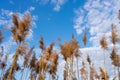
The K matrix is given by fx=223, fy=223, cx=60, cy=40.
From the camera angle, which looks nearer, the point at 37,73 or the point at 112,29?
the point at 112,29

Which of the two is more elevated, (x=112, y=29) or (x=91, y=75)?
(x=112, y=29)

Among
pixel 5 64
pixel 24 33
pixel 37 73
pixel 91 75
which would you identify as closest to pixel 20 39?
pixel 24 33

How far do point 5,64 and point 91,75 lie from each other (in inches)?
523

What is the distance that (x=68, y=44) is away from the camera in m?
22.0

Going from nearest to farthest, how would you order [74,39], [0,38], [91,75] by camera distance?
[0,38]
[74,39]
[91,75]

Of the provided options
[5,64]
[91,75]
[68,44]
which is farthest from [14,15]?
[91,75]

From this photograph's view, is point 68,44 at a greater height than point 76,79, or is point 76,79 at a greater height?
point 68,44

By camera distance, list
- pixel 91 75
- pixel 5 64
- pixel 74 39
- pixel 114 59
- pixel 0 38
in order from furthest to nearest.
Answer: pixel 91 75 < pixel 114 59 < pixel 5 64 < pixel 74 39 < pixel 0 38

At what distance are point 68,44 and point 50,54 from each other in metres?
3.14

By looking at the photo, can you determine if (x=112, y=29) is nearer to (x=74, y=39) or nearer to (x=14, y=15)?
(x=74, y=39)

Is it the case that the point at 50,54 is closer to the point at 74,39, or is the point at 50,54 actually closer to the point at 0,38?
the point at 74,39

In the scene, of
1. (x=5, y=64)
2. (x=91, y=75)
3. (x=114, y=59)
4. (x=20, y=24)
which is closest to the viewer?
(x=20, y=24)

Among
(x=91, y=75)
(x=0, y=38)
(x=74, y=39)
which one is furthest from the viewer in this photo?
(x=91, y=75)

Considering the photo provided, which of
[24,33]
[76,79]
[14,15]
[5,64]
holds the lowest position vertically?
[76,79]
